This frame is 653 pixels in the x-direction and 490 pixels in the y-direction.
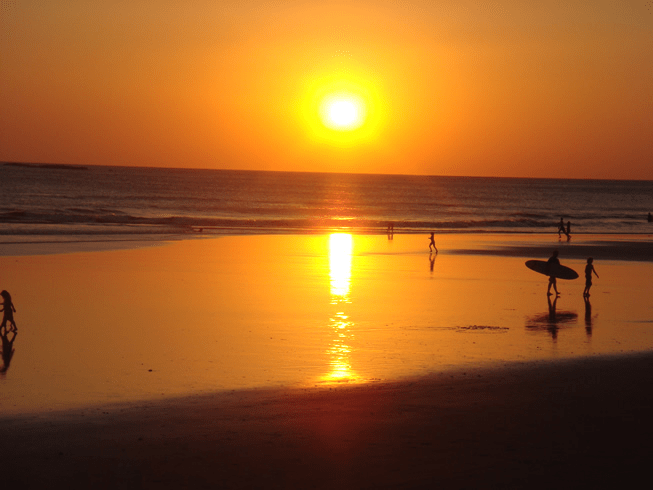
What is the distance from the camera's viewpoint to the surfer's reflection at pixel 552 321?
16797 millimetres

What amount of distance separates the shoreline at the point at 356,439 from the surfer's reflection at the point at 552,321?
517 cm

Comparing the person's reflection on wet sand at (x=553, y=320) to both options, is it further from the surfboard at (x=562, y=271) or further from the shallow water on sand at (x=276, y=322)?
the surfboard at (x=562, y=271)

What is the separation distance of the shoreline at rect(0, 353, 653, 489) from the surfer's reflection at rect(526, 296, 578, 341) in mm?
5173

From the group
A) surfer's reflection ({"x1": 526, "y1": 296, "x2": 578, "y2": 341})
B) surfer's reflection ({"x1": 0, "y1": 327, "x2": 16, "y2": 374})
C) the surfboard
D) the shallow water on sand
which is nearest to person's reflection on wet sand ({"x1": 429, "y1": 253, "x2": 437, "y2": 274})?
the shallow water on sand

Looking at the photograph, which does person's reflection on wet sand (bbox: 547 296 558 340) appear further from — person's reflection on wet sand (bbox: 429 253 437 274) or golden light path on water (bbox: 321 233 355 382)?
person's reflection on wet sand (bbox: 429 253 437 274)

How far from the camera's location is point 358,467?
8.10 m

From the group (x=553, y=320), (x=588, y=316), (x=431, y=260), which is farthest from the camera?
(x=431, y=260)

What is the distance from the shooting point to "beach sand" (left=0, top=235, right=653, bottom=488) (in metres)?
8.09

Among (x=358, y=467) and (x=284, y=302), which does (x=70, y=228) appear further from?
(x=358, y=467)

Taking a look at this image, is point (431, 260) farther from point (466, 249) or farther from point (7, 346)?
point (7, 346)

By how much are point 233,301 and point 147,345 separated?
5.85 m

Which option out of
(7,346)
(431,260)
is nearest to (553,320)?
(7,346)

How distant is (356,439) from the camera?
8.98 m

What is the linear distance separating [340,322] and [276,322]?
1537 millimetres
